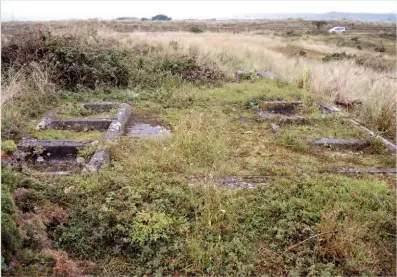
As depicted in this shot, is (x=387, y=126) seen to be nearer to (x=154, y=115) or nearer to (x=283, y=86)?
(x=283, y=86)

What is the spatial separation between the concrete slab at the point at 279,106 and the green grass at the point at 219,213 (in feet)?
8.83

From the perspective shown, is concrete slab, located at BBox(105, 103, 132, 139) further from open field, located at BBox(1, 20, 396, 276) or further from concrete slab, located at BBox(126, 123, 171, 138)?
open field, located at BBox(1, 20, 396, 276)

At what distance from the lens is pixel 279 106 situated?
27.1ft

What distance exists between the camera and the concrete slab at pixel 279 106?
8.22 metres

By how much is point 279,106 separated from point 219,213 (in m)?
5.00

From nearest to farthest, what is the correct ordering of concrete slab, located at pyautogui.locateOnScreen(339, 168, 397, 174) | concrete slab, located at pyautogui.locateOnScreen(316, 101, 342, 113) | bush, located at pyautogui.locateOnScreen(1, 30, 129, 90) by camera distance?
concrete slab, located at pyautogui.locateOnScreen(339, 168, 397, 174), concrete slab, located at pyautogui.locateOnScreen(316, 101, 342, 113), bush, located at pyautogui.locateOnScreen(1, 30, 129, 90)

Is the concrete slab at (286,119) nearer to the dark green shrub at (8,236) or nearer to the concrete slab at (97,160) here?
the concrete slab at (97,160)

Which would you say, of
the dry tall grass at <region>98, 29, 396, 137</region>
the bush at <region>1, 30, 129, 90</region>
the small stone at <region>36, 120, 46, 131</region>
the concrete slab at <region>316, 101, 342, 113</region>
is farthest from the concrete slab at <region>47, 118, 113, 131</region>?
the dry tall grass at <region>98, 29, 396, 137</region>

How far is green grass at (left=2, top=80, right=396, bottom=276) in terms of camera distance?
130 inches

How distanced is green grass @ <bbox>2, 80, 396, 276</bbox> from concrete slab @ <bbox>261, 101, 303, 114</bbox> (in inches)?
106

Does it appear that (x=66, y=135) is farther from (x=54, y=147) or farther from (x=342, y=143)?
(x=342, y=143)

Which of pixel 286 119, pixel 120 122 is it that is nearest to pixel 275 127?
pixel 286 119

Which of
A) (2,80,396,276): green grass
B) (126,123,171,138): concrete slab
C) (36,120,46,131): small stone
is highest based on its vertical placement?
(36,120,46,131): small stone

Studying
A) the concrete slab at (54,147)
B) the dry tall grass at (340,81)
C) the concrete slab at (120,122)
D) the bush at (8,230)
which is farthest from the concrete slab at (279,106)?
the bush at (8,230)
